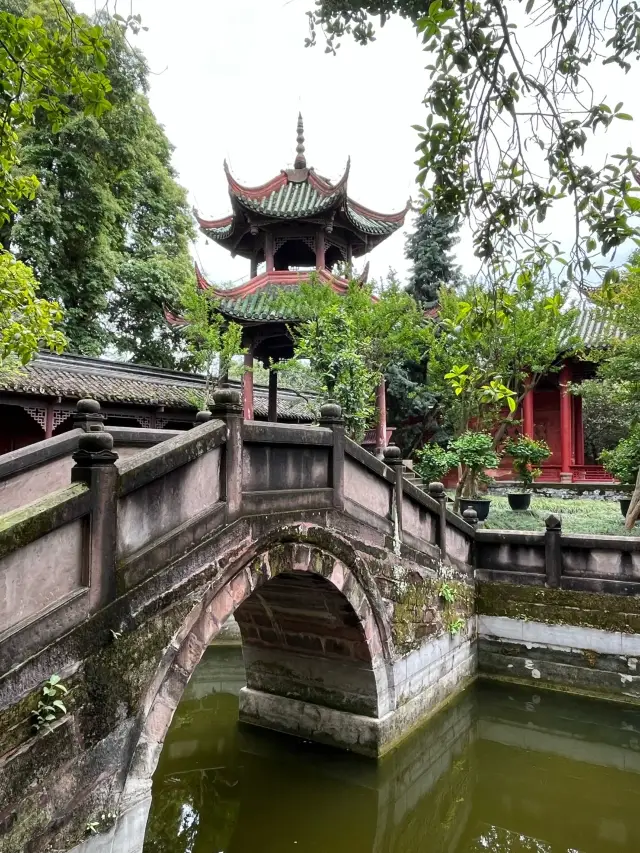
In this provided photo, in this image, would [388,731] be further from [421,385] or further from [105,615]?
[421,385]

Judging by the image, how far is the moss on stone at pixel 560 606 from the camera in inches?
295

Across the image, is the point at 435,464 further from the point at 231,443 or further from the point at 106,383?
the point at 231,443

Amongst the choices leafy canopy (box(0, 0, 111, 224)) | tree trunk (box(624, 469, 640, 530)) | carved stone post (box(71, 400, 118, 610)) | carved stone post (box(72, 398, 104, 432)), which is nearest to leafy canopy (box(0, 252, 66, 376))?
carved stone post (box(72, 398, 104, 432))

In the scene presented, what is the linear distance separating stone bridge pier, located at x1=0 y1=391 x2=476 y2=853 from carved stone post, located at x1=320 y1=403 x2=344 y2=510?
15mm

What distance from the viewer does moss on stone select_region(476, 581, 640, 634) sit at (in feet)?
24.6

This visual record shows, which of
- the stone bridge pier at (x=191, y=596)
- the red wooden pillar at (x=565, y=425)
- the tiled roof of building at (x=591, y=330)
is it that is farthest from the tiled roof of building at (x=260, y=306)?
the red wooden pillar at (x=565, y=425)

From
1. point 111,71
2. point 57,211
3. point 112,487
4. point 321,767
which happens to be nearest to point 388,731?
point 321,767

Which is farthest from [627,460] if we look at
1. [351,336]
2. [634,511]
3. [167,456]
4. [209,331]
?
[167,456]

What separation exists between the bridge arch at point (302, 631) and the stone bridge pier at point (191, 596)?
0.05 ft

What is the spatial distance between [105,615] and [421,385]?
51.0 feet

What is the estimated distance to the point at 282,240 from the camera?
44.1 ft

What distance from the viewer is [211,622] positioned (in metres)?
3.77

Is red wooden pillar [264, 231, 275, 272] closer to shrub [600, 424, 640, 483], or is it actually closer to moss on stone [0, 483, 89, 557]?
shrub [600, 424, 640, 483]

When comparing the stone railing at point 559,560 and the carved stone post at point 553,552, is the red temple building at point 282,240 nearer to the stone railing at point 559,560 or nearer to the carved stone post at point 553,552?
the stone railing at point 559,560
